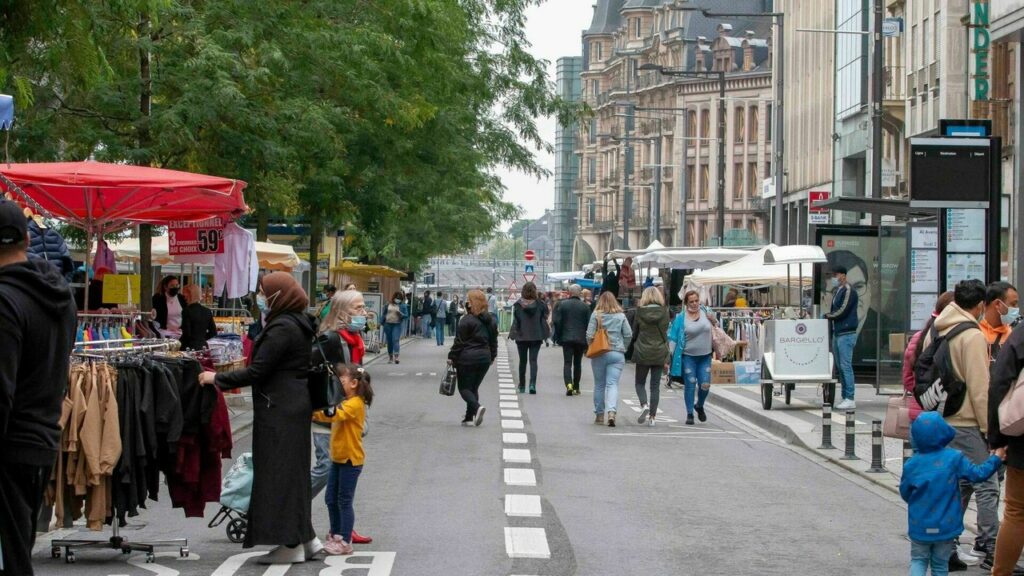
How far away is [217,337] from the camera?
955 inches

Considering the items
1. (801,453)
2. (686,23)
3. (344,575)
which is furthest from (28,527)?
(686,23)

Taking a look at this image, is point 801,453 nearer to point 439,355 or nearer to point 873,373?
point 873,373

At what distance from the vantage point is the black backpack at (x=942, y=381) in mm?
10055

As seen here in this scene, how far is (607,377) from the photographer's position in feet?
69.5

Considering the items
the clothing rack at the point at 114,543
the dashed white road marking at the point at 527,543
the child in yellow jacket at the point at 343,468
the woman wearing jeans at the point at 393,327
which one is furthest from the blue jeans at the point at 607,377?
the woman wearing jeans at the point at 393,327

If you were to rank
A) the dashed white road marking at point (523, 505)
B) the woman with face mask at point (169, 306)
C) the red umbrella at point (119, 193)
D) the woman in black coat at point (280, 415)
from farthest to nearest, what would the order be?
the woman with face mask at point (169, 306), the red umbrella at point (119, 193), the dashed white road marking at point (523, 505), the woman in black coat at point (280, 415)

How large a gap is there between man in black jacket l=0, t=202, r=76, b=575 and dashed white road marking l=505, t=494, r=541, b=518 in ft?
20.1

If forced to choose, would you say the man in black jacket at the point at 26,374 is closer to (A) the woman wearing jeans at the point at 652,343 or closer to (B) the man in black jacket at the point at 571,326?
(A) the woman wearing jeans at the point at 652,343

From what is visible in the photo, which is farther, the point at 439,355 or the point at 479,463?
the point at 439,355

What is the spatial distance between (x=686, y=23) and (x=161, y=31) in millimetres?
101759

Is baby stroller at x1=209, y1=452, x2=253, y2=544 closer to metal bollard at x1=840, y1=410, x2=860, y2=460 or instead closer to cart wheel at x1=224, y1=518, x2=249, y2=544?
cart wheel at x1=224, y1=518, x2=249, y2=544

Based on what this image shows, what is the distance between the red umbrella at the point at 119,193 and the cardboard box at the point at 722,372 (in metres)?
14.2

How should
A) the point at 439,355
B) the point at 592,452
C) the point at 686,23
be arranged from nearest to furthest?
the point at 592,452
the point at 439,355
the point at 686,23

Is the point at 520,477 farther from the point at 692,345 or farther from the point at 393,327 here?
the point at 393,327
